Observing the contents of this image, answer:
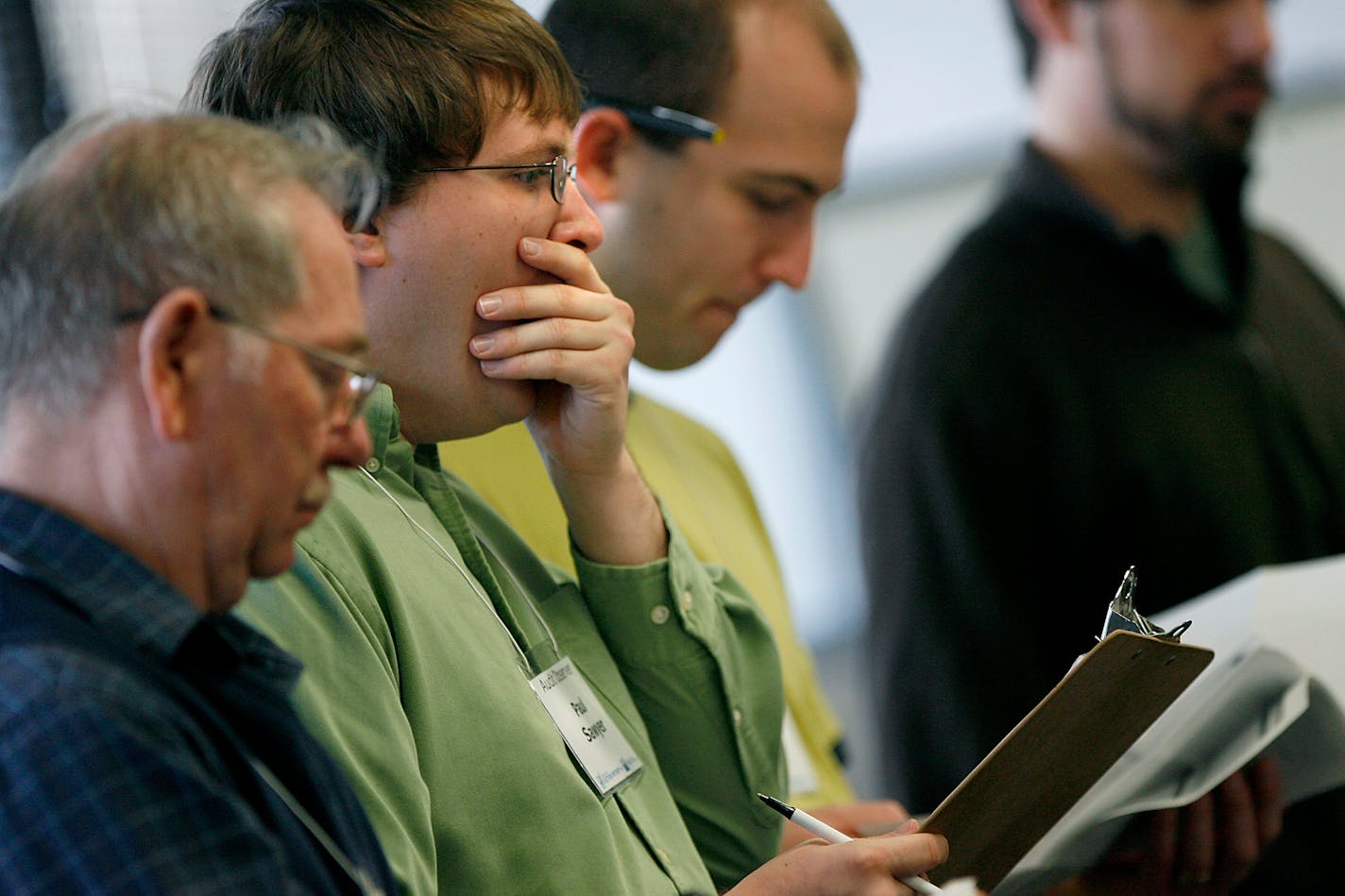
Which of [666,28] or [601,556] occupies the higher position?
[666,28]

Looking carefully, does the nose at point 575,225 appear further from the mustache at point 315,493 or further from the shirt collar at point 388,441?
the mustache at point 315,493

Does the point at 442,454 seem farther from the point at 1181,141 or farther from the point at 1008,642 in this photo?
the point at 1181,141

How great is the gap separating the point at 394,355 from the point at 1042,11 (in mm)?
2075

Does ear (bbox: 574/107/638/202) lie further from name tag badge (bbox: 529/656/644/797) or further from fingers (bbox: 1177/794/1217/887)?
fingers (bbox: 1177/794/1217/887)

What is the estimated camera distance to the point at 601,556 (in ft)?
4.59

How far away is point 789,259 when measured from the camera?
182cm

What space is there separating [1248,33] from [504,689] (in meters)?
2.25

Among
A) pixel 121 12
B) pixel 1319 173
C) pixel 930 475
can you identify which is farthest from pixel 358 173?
pixel 1319 173

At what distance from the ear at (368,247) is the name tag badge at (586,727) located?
1.22ft

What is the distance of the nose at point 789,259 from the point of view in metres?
1.81

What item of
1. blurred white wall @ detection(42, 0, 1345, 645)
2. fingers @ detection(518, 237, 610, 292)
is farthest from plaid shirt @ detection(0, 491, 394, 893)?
blurred white wall @ detection(42, 0, 1345, 645)

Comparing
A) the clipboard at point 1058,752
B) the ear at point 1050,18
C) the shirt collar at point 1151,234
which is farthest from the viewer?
the ear at point 1050,18

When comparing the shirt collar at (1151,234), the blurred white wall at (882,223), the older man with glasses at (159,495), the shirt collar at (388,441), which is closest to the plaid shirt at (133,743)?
the older man with glasses at (159,495)

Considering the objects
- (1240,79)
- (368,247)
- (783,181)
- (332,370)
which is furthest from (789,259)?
(1240,79)
